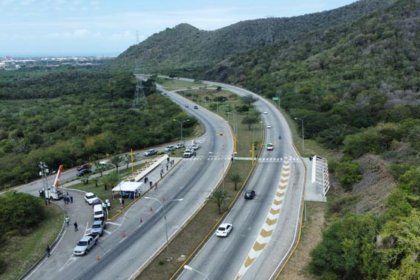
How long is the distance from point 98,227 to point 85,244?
3.50 m

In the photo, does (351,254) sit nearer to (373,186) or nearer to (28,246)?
(373,186)

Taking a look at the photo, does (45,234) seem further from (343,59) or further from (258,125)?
Result: (343,59)

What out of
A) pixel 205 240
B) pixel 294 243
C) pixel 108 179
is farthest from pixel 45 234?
pixel 294 243

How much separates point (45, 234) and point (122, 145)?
36.2 metres

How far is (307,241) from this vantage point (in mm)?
36062

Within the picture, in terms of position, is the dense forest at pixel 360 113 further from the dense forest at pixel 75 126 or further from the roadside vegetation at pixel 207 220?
the dense forest at pixel 75 126

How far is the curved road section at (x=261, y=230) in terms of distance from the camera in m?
32.4

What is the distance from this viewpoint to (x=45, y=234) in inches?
1612

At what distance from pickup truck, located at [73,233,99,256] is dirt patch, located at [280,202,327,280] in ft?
61.6

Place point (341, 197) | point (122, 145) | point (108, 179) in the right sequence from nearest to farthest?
point (341, 197) < point (108, 179) < point (122, 145)

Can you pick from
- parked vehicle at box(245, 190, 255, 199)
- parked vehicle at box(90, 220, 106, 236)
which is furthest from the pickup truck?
parked vehicle at box(245, 190, 255, 199)

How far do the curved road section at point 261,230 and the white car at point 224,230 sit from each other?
437 millimetres

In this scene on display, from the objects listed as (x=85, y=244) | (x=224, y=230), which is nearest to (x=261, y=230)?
(x=224, y=230)

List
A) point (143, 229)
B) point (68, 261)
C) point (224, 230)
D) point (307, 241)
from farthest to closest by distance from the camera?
point (143, 229), point (224, 230), point (307, 241), point (68, 261)
